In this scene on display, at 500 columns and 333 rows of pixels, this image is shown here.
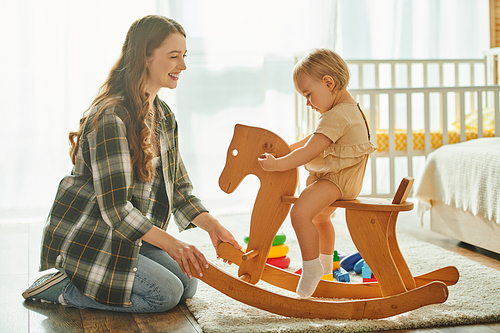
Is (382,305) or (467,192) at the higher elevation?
(467,192)

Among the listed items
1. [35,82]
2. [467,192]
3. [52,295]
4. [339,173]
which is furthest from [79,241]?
[35,82]

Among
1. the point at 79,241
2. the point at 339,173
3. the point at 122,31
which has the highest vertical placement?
the point at 122,31

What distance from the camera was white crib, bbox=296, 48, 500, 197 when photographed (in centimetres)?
257

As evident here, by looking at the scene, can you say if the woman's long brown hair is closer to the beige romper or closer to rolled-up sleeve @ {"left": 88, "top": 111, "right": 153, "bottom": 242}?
rolled-up sleeve @ {"left": 88, "top": 111, "right": 153, "bottom": 242}

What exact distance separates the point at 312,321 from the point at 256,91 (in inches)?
79.2

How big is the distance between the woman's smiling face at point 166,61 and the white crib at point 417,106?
1363 mm

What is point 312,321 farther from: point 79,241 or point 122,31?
point 122,31

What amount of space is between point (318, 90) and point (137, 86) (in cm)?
47

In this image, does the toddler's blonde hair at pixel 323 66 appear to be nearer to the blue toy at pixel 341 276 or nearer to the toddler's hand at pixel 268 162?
the toddler's hand at pixel 268 162

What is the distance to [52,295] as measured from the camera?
145 cm

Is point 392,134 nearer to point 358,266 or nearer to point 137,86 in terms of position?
point 358,266

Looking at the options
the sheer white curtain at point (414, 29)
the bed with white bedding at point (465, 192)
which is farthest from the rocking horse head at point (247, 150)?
the sheer white curtain at point (414, 29)

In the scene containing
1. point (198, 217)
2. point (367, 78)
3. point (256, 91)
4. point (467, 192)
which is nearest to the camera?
point (198, 217)

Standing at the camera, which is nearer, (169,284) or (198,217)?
(169,284)
